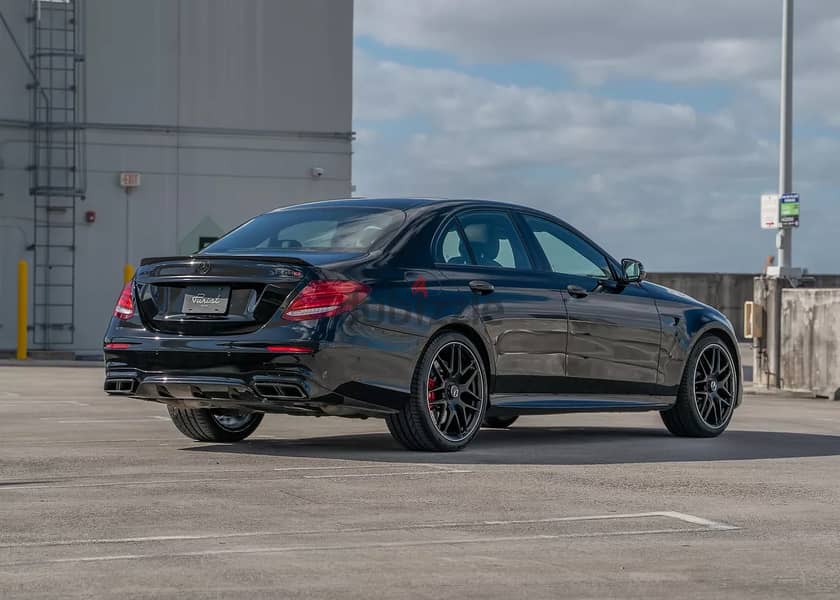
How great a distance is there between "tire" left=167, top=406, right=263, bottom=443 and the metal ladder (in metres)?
16.2

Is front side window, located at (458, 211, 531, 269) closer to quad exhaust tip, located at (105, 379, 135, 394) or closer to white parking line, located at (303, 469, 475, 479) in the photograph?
white parking line, located at (303, 469, 475, 479)

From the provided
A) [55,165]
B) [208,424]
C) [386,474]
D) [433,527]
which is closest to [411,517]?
[433,527]

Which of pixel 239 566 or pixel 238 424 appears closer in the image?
pixel 239 566

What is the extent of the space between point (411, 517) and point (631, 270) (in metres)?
4.73

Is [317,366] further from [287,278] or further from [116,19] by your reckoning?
[116,19]

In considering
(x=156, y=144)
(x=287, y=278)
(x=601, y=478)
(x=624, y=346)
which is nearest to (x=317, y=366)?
(x=287, y=278)

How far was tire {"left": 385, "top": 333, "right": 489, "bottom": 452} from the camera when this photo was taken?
9.27m

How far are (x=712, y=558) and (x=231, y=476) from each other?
3.08 m

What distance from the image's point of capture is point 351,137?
27703 millimetres

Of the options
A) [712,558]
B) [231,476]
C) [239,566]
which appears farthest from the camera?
[231,476]

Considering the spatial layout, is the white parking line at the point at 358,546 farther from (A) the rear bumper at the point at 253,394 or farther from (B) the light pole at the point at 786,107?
(B) the light pole at the point at 786,107

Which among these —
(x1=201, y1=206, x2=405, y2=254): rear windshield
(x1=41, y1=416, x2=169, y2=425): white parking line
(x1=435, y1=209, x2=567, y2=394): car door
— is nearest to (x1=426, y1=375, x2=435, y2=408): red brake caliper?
(x1=435, y1=209, x2=567, y2=394): car door

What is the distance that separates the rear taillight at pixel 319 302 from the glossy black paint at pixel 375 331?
0.14 ft

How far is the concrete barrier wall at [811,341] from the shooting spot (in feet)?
59.3
